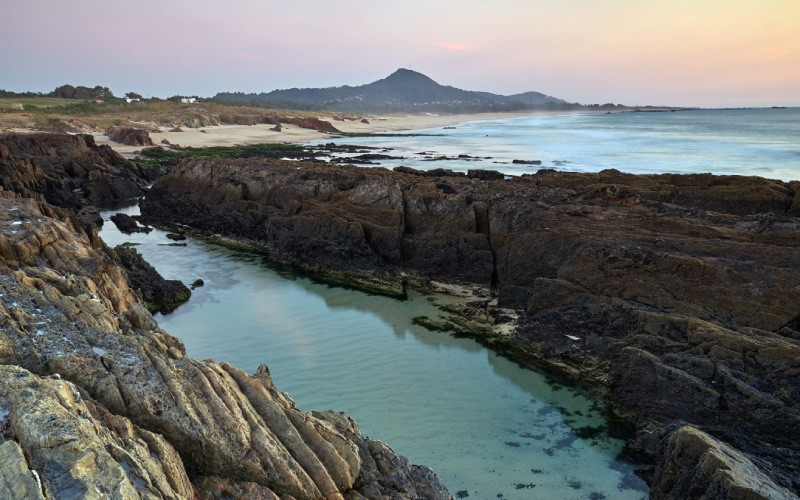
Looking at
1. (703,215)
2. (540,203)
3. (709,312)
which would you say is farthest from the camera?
(540,203)

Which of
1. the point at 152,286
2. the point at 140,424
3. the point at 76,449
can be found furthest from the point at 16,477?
the point at 152,286

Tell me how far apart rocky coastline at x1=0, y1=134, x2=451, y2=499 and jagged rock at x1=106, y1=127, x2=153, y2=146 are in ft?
189

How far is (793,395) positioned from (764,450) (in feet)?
4.82

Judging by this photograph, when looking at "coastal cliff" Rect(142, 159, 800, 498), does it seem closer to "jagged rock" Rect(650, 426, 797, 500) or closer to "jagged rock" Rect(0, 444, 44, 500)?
"jagged rock" Rect(650, 426, 797, 500)

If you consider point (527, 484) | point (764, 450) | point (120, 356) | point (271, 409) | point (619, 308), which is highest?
point (120, 356)

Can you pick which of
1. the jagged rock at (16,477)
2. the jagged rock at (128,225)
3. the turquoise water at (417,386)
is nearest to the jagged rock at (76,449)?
the jagged rock at (16,477)

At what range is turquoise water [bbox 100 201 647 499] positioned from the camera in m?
9.70

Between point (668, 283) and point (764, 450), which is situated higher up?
point (668, 283)

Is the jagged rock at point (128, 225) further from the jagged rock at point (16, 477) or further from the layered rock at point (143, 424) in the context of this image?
the jagged rock at point (16, 477)

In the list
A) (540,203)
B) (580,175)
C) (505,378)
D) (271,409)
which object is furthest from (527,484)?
(580,175)

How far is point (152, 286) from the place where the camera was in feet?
56.5

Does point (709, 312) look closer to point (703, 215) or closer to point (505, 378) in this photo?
point (505, 378)

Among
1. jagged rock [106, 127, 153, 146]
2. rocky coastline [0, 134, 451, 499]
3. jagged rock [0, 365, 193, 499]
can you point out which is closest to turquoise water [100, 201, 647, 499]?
rocky coastline [0, 134, 451, 499]

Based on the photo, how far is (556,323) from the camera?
14.1 meters
